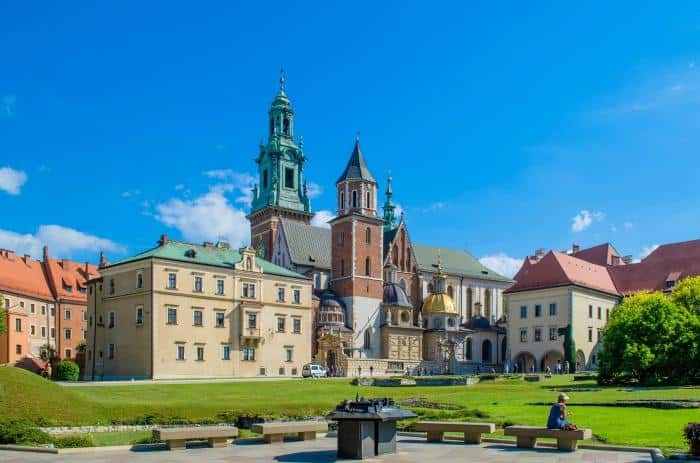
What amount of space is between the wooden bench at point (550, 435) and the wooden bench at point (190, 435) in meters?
7.16

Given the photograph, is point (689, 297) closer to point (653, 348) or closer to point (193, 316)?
point (653, 348)

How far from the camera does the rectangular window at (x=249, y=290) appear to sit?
223 ft

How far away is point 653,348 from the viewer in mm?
46219

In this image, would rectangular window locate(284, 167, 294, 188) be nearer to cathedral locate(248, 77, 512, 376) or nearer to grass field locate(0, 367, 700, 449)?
cathedral locate(248, 77, 512, 376)

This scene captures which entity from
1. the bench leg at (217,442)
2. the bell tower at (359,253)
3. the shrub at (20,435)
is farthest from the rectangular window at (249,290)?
the shrub at (20,435)

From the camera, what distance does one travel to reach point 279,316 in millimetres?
70438

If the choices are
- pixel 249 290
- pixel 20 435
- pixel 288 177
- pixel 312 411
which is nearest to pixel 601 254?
pixel 288 177

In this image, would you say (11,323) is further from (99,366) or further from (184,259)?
(184,259)

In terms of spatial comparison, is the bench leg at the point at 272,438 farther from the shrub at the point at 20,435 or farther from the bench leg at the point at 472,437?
the shrub at the point at 20,435

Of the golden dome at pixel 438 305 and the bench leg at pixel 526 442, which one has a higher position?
the golden dome at pixel 438 305

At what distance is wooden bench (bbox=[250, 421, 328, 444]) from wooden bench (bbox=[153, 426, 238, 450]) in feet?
2.55

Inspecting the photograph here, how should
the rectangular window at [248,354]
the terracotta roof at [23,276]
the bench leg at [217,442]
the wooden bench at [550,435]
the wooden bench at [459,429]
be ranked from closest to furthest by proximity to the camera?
the wooden bench at [550,435], the bench leg at [217,442], the wooden bench at [459,429], the rectangular window at [248,354], the terracotta roof at [23,276]

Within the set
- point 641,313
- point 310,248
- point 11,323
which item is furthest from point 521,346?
point 11,323

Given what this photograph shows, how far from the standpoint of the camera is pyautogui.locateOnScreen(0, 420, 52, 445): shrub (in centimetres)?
1945
